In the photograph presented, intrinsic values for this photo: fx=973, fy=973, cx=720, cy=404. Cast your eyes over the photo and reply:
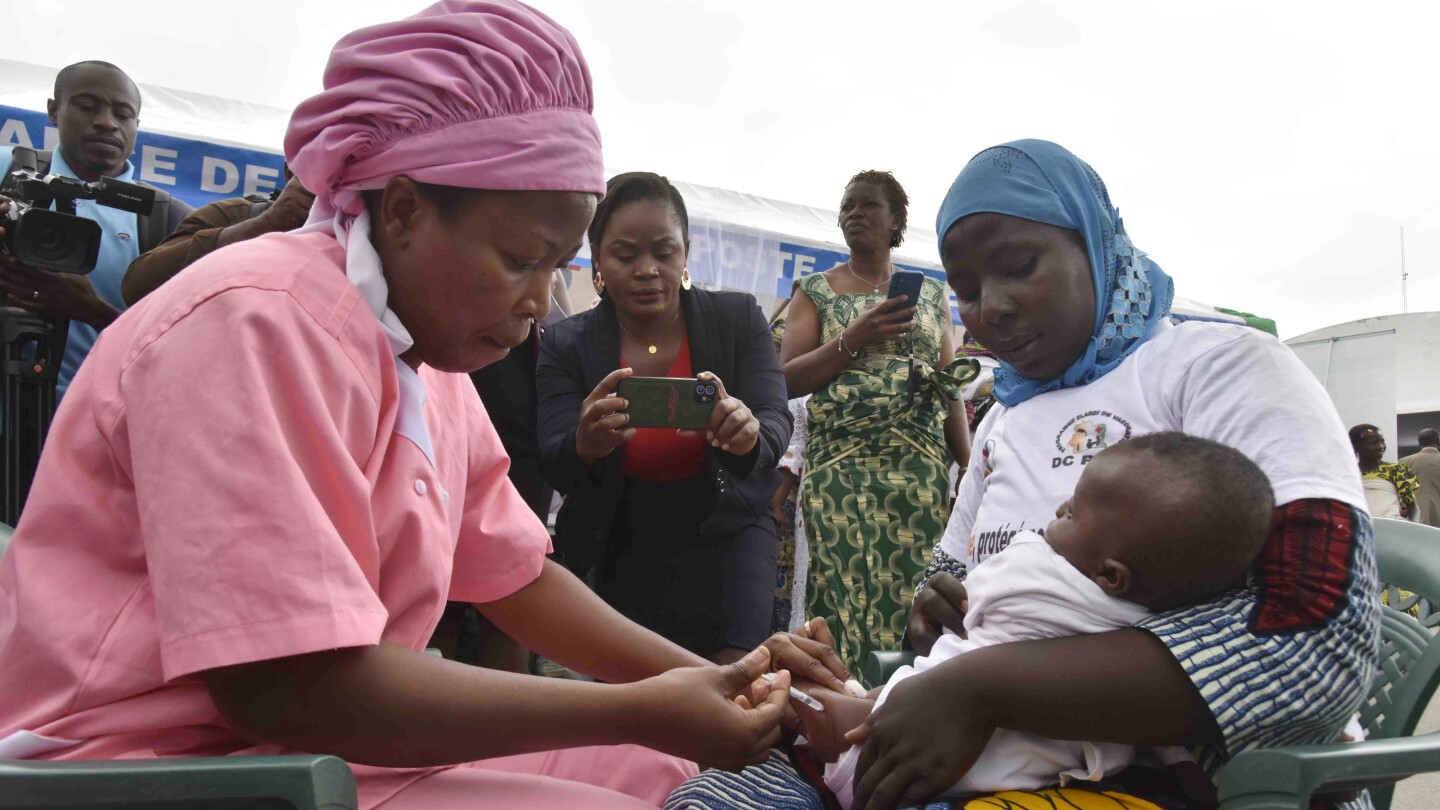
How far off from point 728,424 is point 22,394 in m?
2.43

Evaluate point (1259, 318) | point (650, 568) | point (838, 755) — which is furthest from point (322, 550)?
point (1259, 318)

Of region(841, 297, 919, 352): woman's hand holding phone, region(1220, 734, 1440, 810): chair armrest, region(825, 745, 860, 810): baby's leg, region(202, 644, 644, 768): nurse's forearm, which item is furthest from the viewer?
region(841, 297, 919, 352): woman's hand holding phone

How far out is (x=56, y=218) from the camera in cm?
322

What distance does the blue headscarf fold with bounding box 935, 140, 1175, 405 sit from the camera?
1.76m

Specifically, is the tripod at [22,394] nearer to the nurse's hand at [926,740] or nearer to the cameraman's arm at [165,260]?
the cameraman's arm at [165,260]

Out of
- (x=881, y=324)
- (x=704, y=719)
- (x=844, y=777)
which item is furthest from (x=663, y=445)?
(x=704, y=719)

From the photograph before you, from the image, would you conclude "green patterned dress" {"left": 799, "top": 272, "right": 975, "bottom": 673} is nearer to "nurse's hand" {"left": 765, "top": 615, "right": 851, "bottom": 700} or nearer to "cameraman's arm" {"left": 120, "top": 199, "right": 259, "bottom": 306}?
"nurse's hand" {"left": 765, "top": 615, "right": 851, "bottom": 700}

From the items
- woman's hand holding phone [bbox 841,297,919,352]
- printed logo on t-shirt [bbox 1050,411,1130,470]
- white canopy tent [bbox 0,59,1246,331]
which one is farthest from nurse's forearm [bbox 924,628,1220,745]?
white canopy tent [bbox 0,59,1246,331]

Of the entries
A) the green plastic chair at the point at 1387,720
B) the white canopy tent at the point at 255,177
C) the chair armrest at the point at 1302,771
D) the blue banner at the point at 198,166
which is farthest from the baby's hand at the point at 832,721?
the blue banner at the point at 198,166

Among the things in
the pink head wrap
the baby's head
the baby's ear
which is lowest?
the baby's ear

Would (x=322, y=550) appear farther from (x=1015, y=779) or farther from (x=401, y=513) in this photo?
(x=1015, y=779)

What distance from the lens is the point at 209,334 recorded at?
1.07 meters

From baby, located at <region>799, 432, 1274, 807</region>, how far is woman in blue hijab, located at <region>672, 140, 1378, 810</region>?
1.3 inches

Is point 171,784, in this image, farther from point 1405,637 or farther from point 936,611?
point 1405,637
